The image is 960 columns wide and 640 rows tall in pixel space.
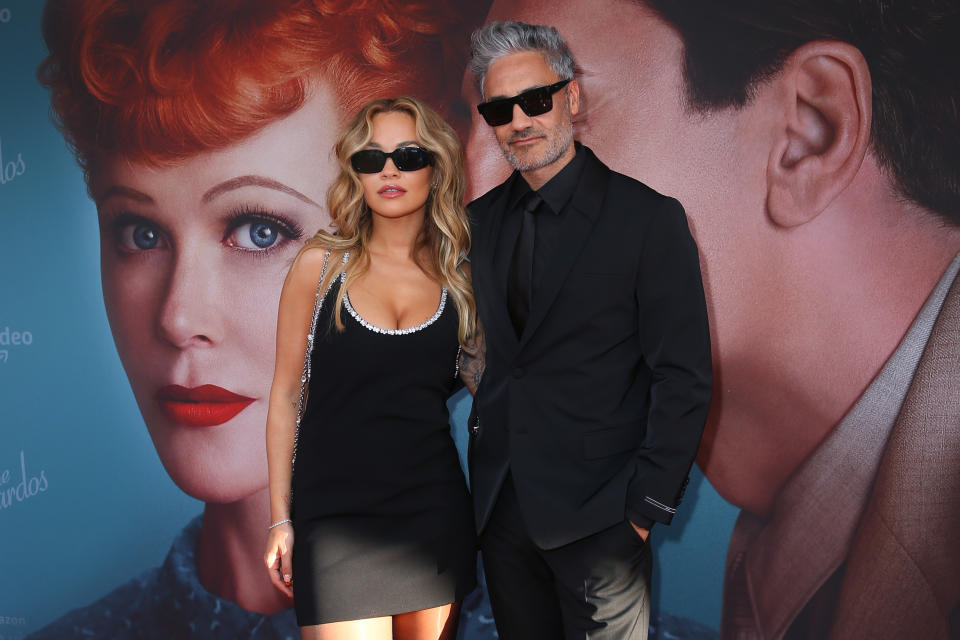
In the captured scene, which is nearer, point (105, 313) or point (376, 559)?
point (376, 559)

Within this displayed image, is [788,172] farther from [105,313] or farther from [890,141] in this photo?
[105,313]

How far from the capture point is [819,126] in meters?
2.69

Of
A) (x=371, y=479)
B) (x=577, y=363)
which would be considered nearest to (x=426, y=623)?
(x=371, y=479)

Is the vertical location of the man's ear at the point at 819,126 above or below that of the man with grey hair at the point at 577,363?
above

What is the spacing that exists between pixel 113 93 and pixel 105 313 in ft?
3.09

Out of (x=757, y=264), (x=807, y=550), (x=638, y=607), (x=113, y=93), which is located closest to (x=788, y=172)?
(x=757, y=264)

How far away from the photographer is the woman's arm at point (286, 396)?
6.35 ft

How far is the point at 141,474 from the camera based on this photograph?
321cm

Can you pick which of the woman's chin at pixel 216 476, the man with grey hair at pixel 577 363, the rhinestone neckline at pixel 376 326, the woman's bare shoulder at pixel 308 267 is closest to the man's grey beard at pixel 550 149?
the man with grey hair at pixel 577 363

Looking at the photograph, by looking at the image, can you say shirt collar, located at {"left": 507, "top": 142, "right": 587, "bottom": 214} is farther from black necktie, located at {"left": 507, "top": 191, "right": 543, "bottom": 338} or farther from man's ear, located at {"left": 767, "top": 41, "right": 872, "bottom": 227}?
man's ear, located at {"left": 767, "top": 41, "right": 872, "bottom": 227}

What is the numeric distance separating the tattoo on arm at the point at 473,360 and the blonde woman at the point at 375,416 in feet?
0.11

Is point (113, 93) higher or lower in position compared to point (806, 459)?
higher

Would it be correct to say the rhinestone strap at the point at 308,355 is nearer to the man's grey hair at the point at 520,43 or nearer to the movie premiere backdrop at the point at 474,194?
the man's grey hair at the point at 520,43

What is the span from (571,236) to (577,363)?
32cm
